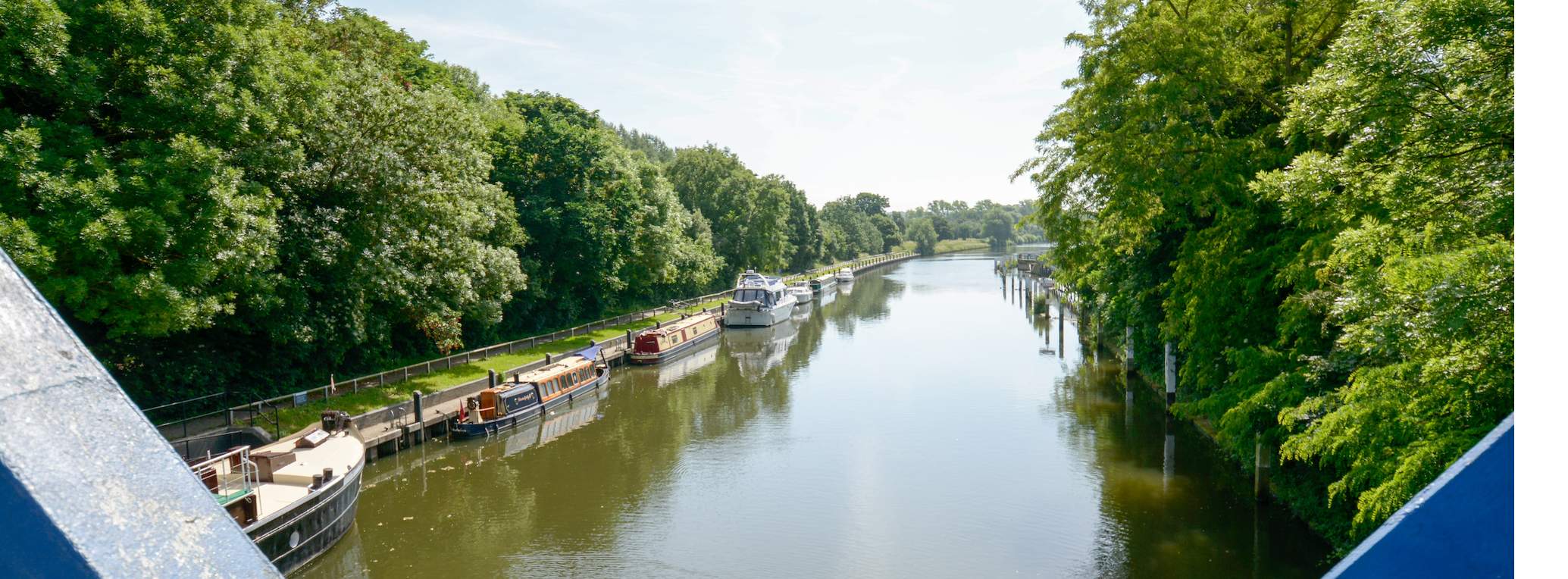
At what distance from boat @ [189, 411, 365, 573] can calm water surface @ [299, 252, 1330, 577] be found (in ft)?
2.21

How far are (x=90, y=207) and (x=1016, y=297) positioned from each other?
60030 mm

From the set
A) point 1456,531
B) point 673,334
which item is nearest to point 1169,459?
point 1456,531

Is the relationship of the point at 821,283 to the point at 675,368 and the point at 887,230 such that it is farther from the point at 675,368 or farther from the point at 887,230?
the point at 887,230

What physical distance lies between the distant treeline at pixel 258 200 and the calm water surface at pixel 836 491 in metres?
4.93

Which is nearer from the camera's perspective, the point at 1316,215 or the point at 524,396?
the point at 1316,215

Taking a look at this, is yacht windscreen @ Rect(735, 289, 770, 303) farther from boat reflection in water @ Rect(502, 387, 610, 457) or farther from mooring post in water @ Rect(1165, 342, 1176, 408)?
mooring post in water @ Rect(1165, 342, 1176, 408)

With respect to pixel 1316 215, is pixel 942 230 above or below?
above

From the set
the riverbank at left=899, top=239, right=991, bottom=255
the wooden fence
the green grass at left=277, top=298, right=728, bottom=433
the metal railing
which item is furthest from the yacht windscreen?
the riverbank at left=899, top=239, right=991, bottom=255

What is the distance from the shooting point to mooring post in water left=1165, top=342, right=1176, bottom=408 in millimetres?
25094

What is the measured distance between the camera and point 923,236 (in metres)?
159

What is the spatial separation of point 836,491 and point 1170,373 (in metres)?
11.2

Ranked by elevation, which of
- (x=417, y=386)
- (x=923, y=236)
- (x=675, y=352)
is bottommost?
(x=675, y=352)

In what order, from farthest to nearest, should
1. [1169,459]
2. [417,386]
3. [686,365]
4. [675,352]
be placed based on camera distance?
[675,352]
[686,365]
[417,386]
[1169,459]

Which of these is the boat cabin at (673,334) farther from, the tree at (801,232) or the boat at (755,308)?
the tree at (801,232)
